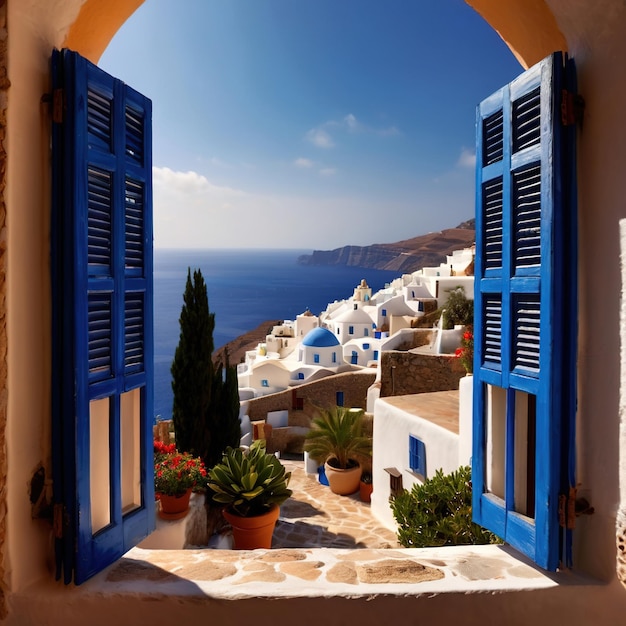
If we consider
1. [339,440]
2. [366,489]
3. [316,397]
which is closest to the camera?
[366,489]

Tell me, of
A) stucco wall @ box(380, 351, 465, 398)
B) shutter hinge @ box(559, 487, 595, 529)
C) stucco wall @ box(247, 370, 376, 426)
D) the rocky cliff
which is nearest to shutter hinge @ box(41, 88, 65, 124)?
shutter hinge @ box(559, 487, 595, 529)

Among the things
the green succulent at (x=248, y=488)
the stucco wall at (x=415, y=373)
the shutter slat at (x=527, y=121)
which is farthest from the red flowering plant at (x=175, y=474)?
the stucco wall at (x=415, y=373)

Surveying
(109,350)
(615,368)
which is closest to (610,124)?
(615,368)

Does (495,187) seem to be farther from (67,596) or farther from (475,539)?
(475,539)

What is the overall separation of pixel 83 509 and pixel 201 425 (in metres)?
6.76

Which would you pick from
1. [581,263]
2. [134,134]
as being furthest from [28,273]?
[581,263]

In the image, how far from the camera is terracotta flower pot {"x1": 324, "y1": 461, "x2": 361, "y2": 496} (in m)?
11.2

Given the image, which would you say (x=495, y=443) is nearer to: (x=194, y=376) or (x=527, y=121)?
(x=527, y=121)

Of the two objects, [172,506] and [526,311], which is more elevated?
[526,311]

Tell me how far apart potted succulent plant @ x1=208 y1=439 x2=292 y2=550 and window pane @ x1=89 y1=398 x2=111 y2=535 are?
2.71 m

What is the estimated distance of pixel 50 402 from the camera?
2.17 m

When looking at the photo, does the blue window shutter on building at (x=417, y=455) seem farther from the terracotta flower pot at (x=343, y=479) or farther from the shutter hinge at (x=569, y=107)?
the shutter hinge at (x=569, y=107)

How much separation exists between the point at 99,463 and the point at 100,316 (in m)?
0.73

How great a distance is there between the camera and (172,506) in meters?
5.00
